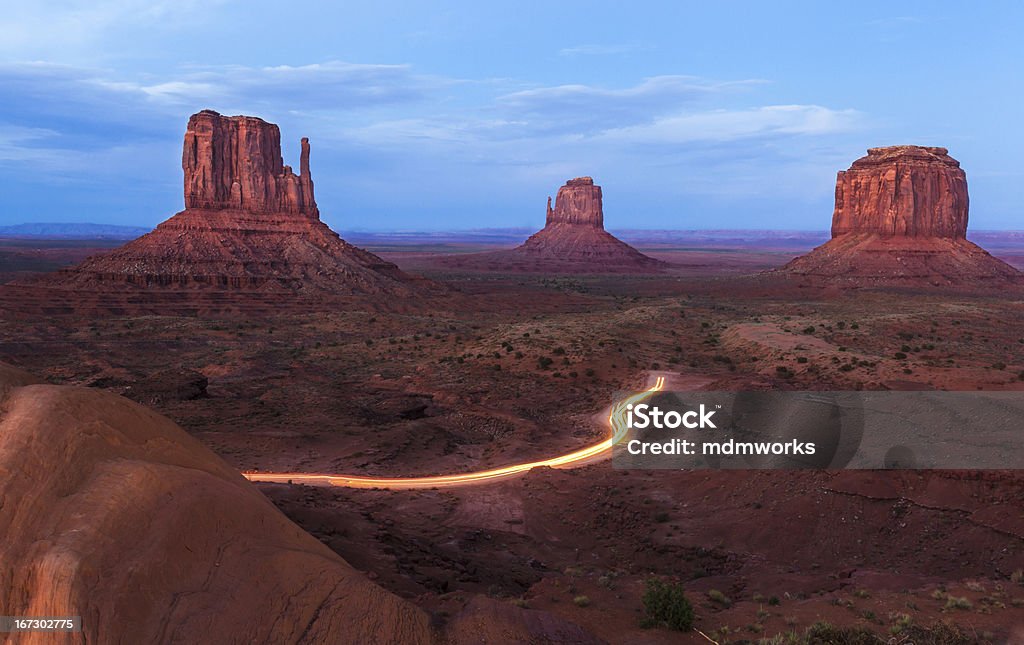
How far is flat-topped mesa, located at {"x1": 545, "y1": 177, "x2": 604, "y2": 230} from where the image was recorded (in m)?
186

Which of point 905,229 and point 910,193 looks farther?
point 905,229

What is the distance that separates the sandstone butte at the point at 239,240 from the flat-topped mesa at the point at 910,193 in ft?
246

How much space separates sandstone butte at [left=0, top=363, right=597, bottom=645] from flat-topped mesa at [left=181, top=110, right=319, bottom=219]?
8826 cm

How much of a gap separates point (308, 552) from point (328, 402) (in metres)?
27.0

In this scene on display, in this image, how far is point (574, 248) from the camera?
180m

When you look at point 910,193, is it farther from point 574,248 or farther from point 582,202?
point 582,202

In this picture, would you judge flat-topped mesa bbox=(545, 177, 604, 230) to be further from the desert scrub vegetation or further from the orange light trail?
the desert scrub vegetation

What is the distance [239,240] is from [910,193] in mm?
101613

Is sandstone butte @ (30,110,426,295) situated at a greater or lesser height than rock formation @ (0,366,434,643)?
greater

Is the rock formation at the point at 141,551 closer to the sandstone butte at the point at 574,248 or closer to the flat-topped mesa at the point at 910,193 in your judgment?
the flat-topped mesa at the point at 910,193

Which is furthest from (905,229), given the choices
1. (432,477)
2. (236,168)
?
(432,477)

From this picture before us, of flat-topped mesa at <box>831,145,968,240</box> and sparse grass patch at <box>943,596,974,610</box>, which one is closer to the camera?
sparse grass patch at <box>943,596,974,610</box>

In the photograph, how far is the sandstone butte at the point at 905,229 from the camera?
101m

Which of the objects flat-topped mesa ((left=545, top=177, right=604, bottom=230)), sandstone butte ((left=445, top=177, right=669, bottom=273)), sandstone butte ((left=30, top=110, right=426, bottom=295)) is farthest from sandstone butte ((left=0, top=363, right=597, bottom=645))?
flat-topped mesa ((left=545, top=177, right=604, bottom=230))
